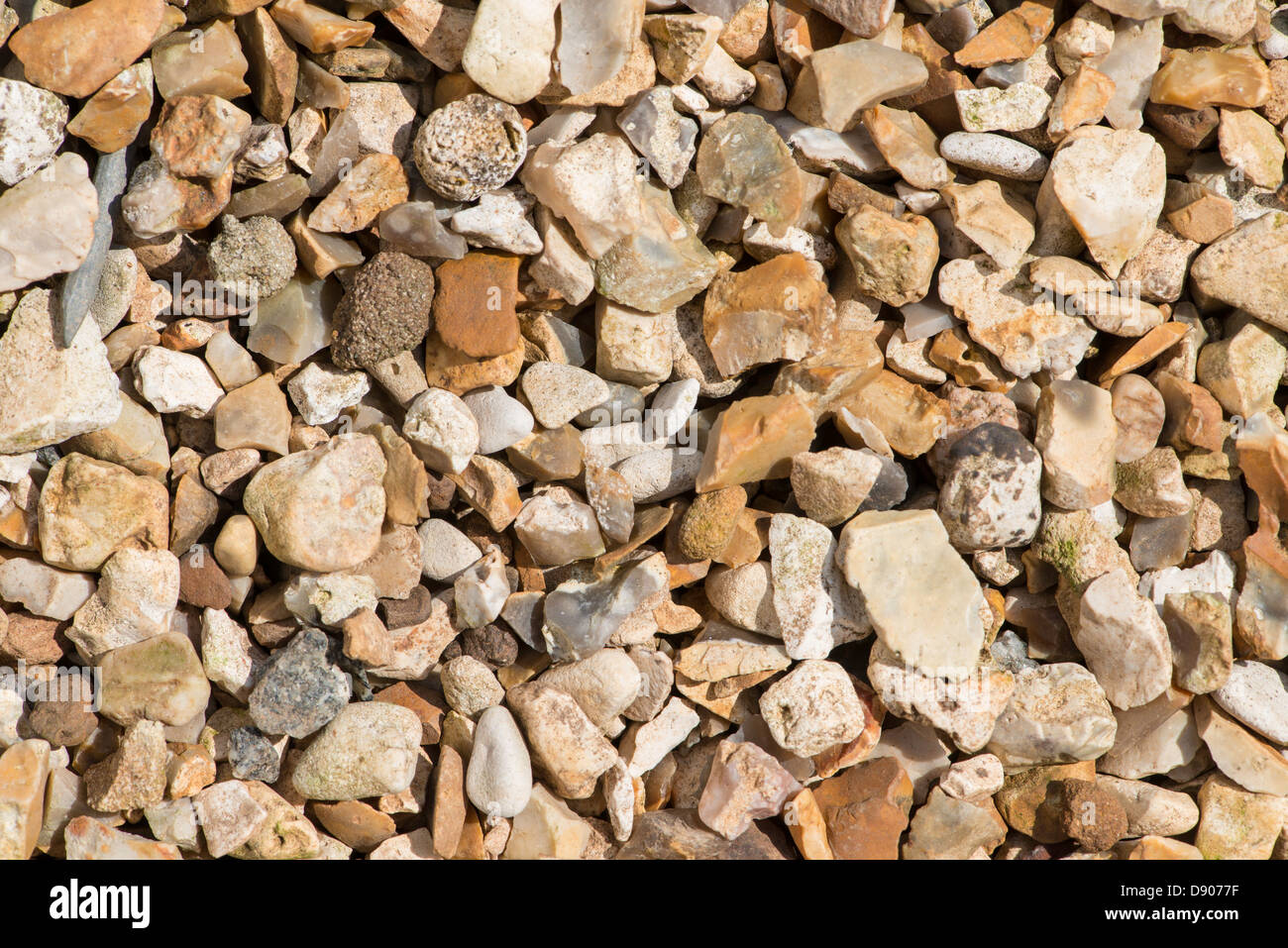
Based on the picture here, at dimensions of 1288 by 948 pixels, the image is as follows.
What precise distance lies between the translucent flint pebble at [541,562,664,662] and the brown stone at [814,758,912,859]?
0.55 m

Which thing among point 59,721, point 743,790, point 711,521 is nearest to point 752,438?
point 711,521

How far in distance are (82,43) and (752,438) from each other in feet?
4.37

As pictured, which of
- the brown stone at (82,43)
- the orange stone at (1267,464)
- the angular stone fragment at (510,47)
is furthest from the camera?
the orange stone at (1267,464)

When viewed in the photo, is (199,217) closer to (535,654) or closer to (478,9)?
(478,9)

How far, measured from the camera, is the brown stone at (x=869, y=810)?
1903 mm

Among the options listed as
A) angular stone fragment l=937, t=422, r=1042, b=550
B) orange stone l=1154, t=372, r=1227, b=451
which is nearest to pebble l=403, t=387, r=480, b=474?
angular stone fragment l=937, t=422, r=1042, b=550

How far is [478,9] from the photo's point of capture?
5.79 feet

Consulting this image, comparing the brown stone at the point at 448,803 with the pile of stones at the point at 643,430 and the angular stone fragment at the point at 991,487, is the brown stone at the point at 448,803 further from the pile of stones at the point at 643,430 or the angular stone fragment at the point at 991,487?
the angular stone fragment at the point at 991,487

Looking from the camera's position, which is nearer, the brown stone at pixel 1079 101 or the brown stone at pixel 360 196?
the brown stone at pixel 360 196

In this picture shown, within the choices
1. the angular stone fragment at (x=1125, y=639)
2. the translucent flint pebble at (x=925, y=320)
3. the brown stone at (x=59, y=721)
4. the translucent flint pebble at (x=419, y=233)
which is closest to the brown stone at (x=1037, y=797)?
the angular stone fragment at (x=1125, y=639)

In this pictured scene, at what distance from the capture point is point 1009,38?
1974 millimetres

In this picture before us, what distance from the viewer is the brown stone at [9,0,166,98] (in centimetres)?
166

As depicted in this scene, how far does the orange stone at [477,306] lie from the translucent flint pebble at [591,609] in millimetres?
482

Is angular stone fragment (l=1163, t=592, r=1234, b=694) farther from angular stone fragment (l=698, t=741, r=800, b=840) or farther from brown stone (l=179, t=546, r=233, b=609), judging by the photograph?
brown stone (l=179, t=546, r=233, b=609)
